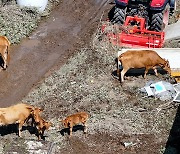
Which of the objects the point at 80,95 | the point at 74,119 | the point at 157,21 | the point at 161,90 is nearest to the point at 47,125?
the point at 74,119

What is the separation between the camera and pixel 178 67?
1708 cm

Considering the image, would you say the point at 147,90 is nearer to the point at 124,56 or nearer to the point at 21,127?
the point at 124,56

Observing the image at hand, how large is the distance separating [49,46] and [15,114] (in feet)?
17.4

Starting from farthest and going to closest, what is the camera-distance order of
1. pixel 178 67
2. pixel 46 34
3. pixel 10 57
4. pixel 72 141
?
pixel 46 34, pixel 10 57, pixel 178 67, pixel 72 141

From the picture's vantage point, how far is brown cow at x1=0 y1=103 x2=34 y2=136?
14.2 m

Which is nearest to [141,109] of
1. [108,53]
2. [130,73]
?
[130,73]

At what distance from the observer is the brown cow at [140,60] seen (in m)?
16.5

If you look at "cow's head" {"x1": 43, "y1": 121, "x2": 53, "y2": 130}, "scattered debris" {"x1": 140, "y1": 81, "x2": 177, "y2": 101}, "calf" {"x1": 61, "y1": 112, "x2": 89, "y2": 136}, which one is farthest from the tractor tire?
"cow's head" {"x1": 43, "y1": 121, "x2": 53, "y2": 130}

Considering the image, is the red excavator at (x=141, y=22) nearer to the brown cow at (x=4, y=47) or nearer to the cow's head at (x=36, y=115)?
the brown cow at (x=4, y=47)

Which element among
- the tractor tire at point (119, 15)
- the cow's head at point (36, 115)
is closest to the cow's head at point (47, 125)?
the cow's head at point (36, 115)

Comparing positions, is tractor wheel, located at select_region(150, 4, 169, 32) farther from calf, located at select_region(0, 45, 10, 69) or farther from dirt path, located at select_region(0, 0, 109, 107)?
calf, located at select_region(0, 45, 10, 69)

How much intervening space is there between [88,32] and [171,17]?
10.2 ft

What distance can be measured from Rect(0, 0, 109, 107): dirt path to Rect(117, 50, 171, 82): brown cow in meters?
2.47

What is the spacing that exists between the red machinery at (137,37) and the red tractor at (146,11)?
455 mm
